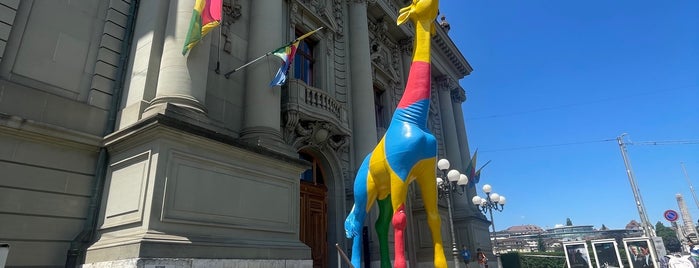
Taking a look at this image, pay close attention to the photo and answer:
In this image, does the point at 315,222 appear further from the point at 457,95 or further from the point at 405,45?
the point at 457,95

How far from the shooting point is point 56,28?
24.4ft

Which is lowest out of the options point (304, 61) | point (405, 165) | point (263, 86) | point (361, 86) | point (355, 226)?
point (355, 226)

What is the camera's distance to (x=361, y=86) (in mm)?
14352

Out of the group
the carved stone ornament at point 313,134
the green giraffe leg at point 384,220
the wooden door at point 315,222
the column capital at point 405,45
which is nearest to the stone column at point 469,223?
the column capital at point 405,45

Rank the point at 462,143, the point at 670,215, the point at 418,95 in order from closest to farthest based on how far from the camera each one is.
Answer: the point at 418,95
the point at 670,215
the point at 462,143

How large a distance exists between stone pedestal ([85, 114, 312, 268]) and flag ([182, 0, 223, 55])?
6.27 feet

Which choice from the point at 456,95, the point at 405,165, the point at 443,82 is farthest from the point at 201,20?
the point at 456,95

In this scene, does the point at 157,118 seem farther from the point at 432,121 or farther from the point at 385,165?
the point at 432,121

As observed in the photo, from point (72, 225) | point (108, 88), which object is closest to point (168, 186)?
point (72, 225)

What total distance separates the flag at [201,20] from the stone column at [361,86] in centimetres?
676

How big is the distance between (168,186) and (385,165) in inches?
139

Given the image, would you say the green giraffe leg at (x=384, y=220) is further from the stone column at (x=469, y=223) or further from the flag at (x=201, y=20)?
the stone column at (x=469, y=223)

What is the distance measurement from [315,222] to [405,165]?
5.28m

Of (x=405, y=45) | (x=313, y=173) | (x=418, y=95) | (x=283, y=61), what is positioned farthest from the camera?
(x=405, y=45)
